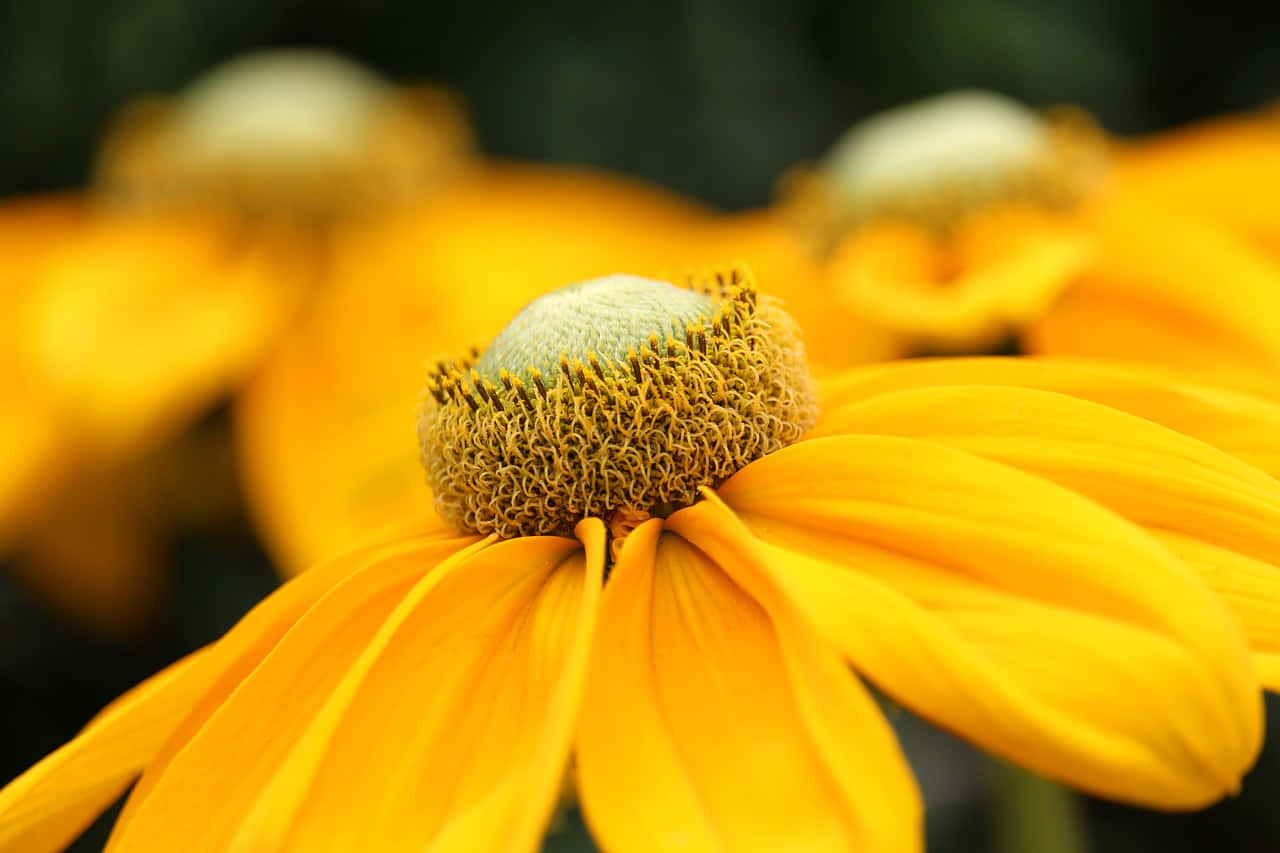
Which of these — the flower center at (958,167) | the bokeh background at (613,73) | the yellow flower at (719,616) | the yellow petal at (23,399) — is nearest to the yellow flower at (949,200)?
the flower center at (958,167)

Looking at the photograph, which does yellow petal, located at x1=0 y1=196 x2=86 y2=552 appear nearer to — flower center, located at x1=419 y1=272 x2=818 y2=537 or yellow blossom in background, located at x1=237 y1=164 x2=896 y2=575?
yellow blossom in background, located at x1=237 y1=164 x2=896 y2=575

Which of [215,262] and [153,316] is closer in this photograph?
[153,316]

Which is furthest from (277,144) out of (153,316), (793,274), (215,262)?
(793,274)

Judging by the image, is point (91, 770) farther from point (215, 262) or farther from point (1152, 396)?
point (215, 262)

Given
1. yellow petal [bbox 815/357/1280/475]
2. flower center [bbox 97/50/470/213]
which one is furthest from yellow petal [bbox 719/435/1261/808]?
flower center [bbox 97/50/470/213]

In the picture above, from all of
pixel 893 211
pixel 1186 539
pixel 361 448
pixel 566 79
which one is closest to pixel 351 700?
pixel 1186 539

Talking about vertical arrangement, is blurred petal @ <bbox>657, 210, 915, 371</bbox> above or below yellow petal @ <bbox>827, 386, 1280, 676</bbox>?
below

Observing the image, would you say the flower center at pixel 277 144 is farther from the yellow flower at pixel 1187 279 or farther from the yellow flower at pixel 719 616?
the yellow flower at pixel 719 616
